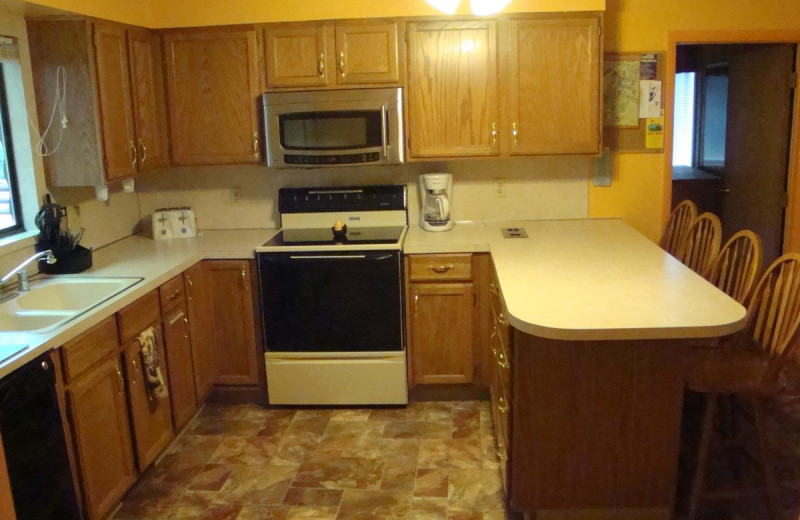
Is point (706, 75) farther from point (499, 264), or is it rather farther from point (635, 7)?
point (499, 264)

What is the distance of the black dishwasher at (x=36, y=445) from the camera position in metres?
2.05

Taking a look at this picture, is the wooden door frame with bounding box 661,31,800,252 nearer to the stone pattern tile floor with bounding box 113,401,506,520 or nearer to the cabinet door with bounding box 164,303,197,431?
the stone pattern tile floor with bounding box 113,401,506,520

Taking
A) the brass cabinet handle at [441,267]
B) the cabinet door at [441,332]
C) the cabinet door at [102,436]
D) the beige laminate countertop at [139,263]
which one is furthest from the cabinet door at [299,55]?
the cabinet door at [102,436]

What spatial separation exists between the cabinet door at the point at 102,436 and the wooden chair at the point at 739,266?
2.41 metres

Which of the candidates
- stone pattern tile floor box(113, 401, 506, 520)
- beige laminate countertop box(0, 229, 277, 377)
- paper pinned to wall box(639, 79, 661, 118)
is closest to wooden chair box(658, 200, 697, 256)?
paper pinned to wall box(639, 79, 661, 118)

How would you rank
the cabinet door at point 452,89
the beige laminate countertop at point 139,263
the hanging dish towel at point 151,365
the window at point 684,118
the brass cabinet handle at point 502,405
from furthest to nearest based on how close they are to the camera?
the window at point 684,118 → the cabinet door at point 452,89 → the hanging dish towel at point 151,365 → the brass cabinet handle at point 502,405 → the beige laminate countertop at point 139,263

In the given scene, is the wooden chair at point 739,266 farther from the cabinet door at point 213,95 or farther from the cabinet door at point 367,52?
the cabinet door at point 213,95

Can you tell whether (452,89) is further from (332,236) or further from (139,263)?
(139,263)

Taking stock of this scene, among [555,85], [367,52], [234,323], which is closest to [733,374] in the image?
[555,85]

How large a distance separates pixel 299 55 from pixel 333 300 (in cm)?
125

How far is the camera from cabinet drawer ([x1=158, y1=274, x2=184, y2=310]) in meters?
3.04

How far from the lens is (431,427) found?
133 inches

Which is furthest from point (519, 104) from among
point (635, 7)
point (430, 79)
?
point (635, 7)

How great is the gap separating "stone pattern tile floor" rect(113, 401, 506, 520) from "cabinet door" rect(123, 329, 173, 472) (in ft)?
0.52
